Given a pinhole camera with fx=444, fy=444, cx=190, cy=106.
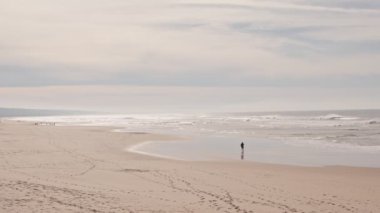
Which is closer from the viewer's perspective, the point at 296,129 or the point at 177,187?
the point at 177,187

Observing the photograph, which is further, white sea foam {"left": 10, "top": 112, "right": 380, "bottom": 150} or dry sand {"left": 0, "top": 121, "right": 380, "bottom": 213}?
white sea foam {"left": 10, "top": 112, "right": 380, "bottom": 150}

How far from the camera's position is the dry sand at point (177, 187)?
12414mm

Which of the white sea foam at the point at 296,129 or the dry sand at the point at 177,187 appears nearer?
the dry sand at the point at 177,187

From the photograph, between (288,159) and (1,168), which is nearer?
(1,168)

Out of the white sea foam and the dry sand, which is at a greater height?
the white sea foam

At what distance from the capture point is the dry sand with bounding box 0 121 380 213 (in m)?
12.4

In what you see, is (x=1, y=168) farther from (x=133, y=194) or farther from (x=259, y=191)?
(x=259, y=191)

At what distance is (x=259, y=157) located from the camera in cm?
2942

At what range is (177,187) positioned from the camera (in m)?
15.8

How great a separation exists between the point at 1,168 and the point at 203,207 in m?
10.1

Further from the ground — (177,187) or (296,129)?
(296,129)

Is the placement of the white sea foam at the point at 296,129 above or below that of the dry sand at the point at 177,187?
above

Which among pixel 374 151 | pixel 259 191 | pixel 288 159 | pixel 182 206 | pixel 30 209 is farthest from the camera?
pixel 374 151

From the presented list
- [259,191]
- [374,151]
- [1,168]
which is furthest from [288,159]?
[1,168]
